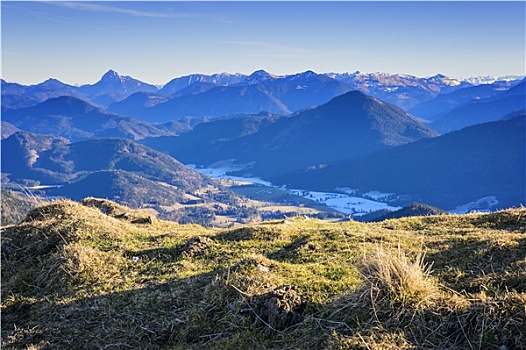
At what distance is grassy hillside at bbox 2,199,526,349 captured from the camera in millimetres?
5918

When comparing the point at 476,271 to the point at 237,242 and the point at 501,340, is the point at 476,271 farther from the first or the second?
the point at 237,242

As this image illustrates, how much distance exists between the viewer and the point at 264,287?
773cm

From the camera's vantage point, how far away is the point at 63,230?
1205cm

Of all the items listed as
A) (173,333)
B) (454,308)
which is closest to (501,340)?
(454,308)

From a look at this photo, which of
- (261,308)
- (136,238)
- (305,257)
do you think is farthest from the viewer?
(136,238)

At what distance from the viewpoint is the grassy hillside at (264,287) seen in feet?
19.4

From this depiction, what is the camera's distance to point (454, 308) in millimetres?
5969

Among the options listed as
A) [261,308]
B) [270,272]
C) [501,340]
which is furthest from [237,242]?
[501,340]

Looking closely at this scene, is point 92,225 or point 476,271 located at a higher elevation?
point 476,271

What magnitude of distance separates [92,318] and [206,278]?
2294mm

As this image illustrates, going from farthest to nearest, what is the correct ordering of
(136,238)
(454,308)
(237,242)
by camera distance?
(136,238), (237,242), (454,308)

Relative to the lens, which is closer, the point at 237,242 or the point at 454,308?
the point at 454,308

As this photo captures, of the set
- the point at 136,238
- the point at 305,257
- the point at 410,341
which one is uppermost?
the point at 410,341

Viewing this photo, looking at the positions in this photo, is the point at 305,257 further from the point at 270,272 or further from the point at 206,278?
the point at 206,278
